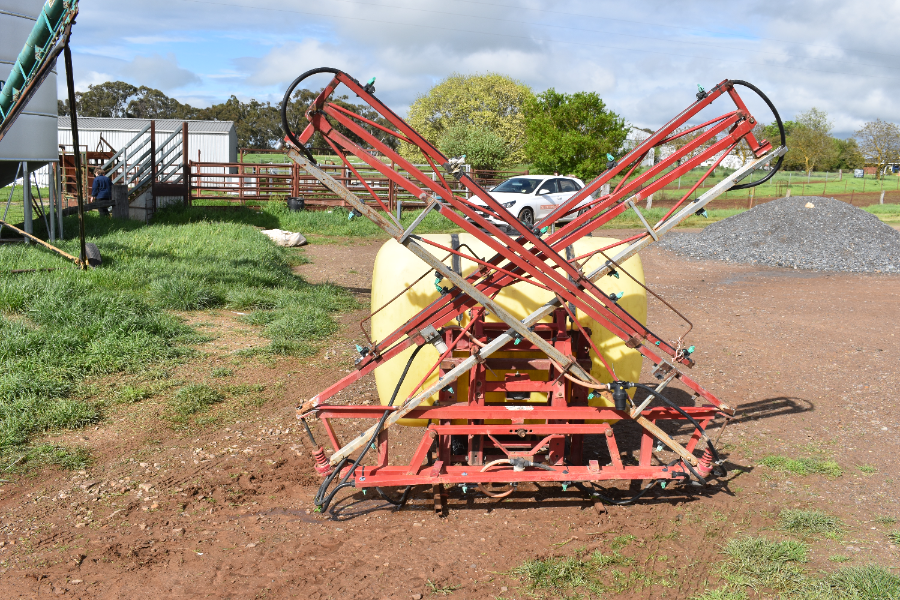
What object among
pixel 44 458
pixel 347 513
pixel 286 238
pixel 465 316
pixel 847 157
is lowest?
pixel 347 513

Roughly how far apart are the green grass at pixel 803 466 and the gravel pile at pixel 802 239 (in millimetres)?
11883

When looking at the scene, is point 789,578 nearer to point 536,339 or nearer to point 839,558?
point 839,558

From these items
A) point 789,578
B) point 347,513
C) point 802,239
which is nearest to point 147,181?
point 802,239

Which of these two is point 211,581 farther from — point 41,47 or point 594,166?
point 594,166

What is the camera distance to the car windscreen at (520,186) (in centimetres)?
2097

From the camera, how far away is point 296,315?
9656 millimetres

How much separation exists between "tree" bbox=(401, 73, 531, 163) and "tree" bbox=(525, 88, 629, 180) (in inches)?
691

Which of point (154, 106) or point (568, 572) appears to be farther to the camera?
point (154, 106)

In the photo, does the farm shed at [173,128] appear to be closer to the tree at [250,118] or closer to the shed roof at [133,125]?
the shed roof at [133,125]

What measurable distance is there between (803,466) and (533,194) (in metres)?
15.7

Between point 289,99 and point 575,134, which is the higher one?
point 575,134

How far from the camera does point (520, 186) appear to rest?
21281 mm

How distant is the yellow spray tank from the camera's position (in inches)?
201

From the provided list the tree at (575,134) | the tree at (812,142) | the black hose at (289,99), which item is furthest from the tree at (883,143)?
the black hose at (289,99)
